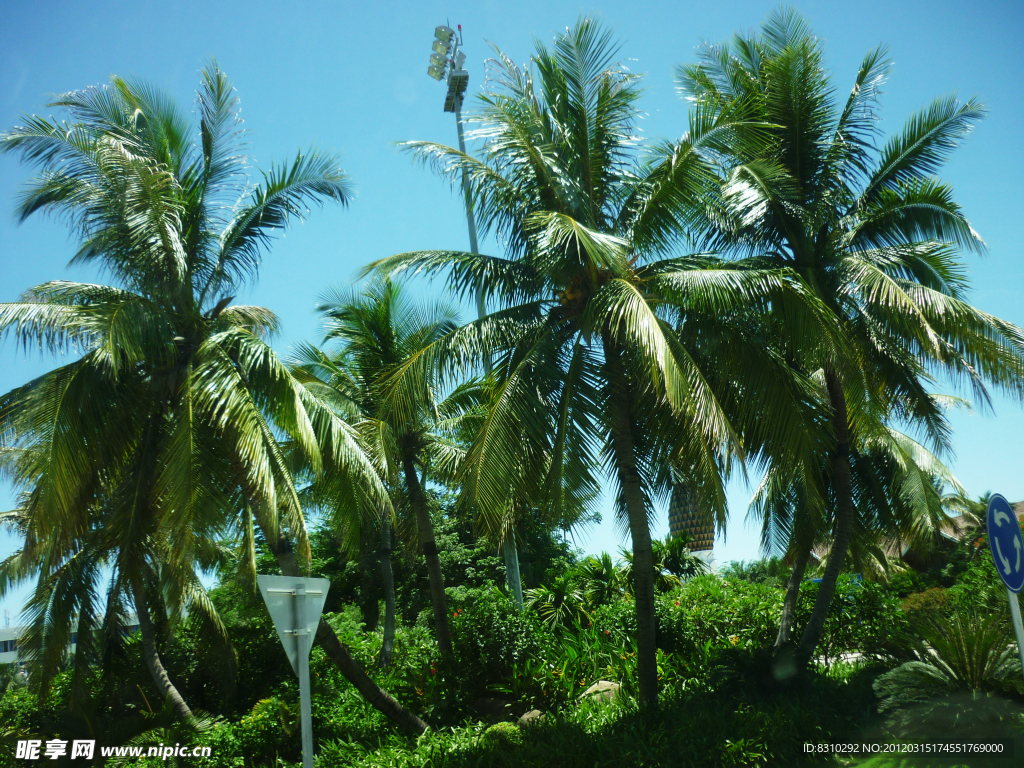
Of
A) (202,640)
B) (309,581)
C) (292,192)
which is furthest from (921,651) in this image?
(202,640)

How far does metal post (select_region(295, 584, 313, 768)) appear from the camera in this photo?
496 cm

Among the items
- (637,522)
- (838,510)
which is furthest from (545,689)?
(838,510)

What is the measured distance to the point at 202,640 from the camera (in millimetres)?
13289

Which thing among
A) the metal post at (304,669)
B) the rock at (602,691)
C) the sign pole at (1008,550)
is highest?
the sign pole at (1008,550)

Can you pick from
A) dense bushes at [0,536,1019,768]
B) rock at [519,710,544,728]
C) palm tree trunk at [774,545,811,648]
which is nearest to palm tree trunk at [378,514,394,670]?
dense bushes at [0,536,1019,768]

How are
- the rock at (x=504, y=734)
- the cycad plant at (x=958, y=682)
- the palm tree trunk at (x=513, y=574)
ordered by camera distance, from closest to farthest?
1. the cycad plant at (x=958, y=682)
2. the rock at (x=504, y=734)
3. the palm tree trunk at (x=513, y=574)

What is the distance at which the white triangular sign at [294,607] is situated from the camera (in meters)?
5.15

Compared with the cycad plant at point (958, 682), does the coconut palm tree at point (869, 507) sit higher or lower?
higher

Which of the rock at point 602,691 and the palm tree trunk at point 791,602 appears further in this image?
the palm tree trunk at point 791,602

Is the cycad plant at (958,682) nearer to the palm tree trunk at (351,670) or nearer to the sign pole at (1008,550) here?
the sign pole at (1008,550)

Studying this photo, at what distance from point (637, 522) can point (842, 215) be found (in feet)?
19.3

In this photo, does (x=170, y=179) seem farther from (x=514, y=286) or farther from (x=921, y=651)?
(x=921, y=651)

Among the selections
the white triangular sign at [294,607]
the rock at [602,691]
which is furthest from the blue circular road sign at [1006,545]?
the rock at [602,691]

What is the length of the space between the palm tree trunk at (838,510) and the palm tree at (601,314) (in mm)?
1358
